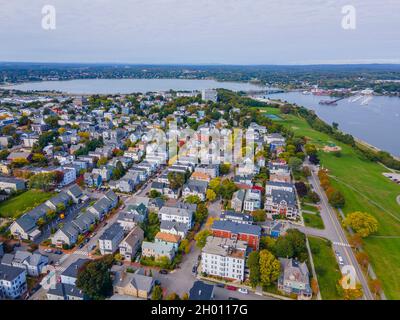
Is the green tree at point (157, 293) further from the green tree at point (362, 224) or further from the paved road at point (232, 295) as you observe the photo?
the green tree at point (362, 224)

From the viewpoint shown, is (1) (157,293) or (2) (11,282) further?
(2) (11,282)

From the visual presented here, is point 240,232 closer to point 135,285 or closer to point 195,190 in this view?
point 135,285

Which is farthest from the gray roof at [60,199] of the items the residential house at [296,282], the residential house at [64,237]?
the residential house at [296,282]

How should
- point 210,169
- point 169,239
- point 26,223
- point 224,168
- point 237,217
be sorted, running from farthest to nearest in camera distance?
point 224,168, point 210,169, point 237,217, point 26,223, point 169,239

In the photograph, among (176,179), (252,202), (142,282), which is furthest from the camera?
(176,179)

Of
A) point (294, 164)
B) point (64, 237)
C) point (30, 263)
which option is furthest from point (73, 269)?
point (294, 164)

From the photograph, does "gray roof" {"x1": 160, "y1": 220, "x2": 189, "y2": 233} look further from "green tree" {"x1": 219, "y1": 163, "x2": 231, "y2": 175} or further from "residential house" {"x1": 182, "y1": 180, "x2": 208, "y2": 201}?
"green tree" {"x1": 219, "y1": 163, "x2": 231, "y2": 175}
